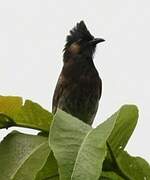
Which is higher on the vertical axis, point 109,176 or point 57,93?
point 109,176

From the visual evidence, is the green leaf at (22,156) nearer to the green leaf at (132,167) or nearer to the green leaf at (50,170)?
the green leaf at (50,170)

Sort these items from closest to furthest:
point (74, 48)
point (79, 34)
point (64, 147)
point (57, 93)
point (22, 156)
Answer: point (64, 147), point (22, 156), point (57, 93), point (79, 34), point (74, 48)

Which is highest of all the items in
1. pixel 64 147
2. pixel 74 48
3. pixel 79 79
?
pixel 64 147

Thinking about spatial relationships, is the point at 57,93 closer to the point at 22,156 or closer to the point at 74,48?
the point at 74,48

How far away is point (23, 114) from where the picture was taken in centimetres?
105

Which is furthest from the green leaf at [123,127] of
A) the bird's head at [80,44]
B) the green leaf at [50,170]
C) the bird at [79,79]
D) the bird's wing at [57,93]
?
the bird's head at [80,44]

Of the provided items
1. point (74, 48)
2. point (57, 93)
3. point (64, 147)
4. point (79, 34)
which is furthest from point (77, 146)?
point (74, 48)

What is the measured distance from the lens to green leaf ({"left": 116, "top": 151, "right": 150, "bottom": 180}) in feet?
3.26

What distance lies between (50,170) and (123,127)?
0.15 metres

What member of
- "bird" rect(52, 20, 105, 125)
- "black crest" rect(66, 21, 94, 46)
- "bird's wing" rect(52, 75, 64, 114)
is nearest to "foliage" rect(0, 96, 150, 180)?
"bird" rect(52, 20, 105, 125)

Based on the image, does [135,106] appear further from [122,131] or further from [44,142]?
[44,142]

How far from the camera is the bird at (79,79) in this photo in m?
4.88

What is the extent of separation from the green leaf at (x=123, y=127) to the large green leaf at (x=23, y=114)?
13 cm

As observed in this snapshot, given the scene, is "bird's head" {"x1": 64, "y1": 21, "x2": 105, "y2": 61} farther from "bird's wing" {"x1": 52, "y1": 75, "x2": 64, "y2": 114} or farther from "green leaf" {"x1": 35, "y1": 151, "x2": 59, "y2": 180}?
"green leaf" {"x1": 35, "y1": 151, "x2": 59, "y2": 180}
